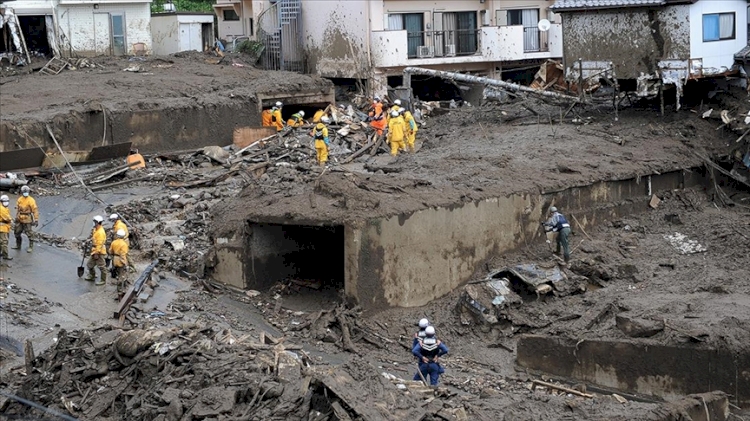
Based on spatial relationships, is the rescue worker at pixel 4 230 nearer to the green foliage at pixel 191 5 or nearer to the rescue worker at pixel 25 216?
the rescue worker at pixel 25 216

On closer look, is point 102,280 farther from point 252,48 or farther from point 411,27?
point 252,48

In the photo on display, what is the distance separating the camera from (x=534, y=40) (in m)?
42.7

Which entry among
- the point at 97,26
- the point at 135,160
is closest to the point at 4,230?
the point at 135,160

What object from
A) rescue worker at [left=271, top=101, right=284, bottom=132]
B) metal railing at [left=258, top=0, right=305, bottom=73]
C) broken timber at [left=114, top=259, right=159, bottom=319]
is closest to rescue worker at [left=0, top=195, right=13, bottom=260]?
broken timber at [left=114, top=259, right=159, bottom=319]

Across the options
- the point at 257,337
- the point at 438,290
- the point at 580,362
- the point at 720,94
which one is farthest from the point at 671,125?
the point at 257,337

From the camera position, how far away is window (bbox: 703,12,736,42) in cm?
2983

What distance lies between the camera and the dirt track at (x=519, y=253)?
56.4 feet

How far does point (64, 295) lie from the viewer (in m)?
21.5

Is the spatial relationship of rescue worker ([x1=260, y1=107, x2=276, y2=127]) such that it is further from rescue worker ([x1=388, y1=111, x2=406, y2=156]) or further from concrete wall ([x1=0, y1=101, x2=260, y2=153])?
rescue worker ([x1=388, y1=111, x2=406, y2=156])

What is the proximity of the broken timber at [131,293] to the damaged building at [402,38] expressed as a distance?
61.4ft

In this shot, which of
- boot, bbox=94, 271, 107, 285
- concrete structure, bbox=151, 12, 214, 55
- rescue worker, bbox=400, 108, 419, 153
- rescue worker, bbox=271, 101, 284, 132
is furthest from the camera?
concrete structure, bbox=151, 12, 214, 55

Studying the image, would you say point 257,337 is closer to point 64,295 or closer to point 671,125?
point 64,295

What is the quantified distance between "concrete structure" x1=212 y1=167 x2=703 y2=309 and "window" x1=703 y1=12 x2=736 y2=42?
24.1 feet

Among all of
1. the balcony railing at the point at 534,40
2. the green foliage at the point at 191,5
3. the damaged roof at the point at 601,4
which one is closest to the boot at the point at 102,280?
the damaged roof at the point at 601,4
